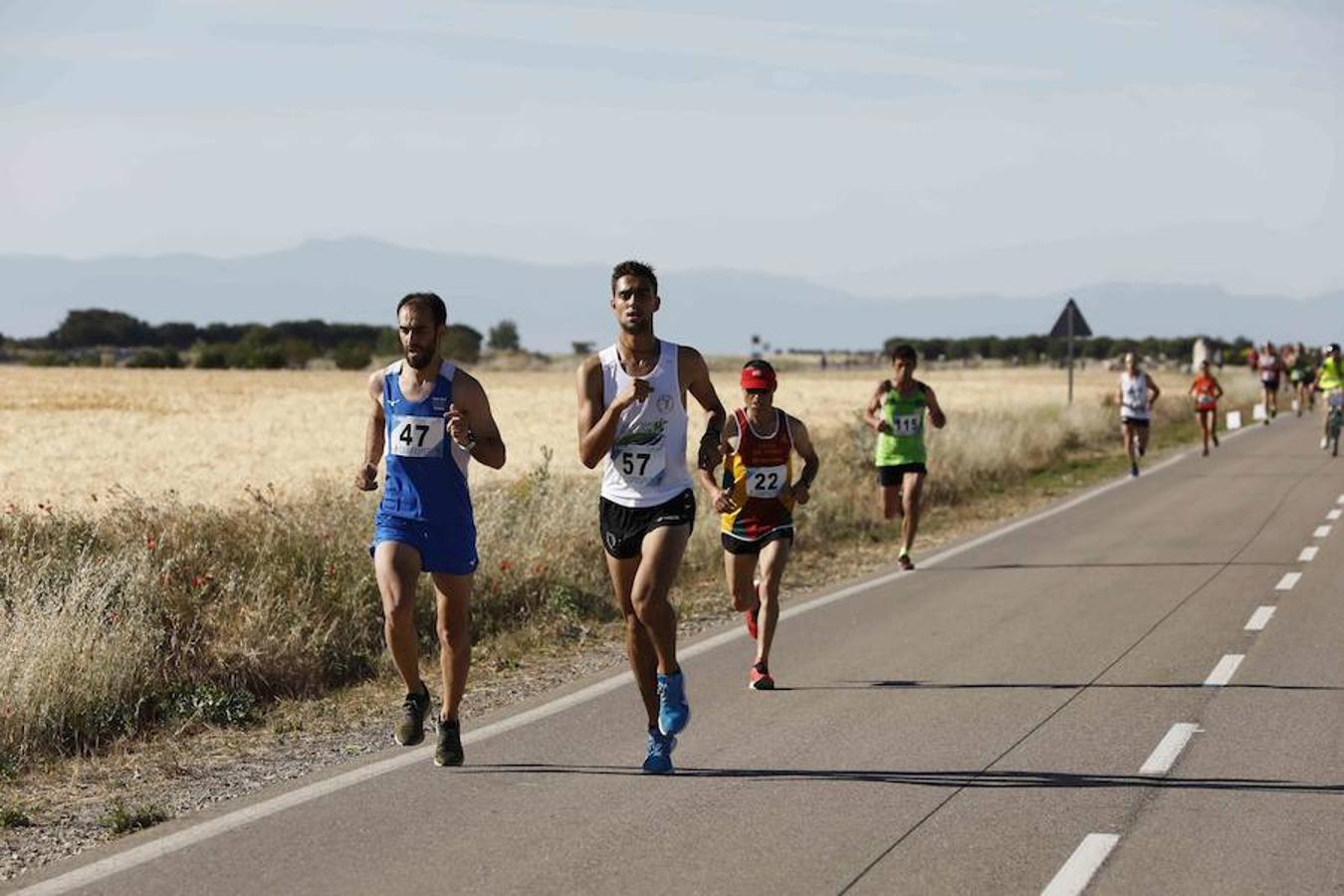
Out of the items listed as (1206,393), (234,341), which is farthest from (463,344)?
(1206,393)

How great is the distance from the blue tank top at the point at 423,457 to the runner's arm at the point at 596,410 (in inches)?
20.6

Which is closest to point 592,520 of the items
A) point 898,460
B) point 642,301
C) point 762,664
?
point 898,460

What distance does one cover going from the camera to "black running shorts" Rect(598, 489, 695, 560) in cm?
816

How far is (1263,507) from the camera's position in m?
22.4

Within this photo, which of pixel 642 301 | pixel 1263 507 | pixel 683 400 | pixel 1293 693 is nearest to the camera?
pixel 642 301

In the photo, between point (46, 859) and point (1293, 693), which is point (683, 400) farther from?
point (1293, 693)

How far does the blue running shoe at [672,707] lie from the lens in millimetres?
8164

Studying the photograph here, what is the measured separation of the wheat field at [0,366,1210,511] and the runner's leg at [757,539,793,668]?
15.2 feet

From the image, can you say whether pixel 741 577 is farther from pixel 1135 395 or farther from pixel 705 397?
pixel 1135 395

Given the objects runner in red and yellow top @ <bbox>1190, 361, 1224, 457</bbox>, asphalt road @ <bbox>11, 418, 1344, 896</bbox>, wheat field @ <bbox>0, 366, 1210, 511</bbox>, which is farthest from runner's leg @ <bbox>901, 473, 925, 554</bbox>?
runner in red and yellow top @ <bbox>1190, 361, 1224, 457</bbox>

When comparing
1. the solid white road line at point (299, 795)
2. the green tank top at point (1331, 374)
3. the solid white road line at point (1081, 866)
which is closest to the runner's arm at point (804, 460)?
the solid white road line at point (299, 795)

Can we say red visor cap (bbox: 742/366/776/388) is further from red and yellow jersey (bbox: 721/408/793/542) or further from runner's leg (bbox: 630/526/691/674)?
runner's leg (bbox: 630/526/691/674)

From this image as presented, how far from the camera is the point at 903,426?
16.3 meters

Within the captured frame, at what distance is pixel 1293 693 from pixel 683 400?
153 inches
